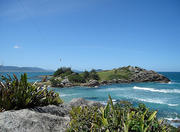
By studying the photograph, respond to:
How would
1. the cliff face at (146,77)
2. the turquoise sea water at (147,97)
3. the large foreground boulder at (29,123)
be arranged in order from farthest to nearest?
the cliff face at (146,77) → the turquoise sea water at (147,97) → the large foreground boulder at (29,123)

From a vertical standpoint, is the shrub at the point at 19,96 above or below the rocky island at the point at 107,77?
above

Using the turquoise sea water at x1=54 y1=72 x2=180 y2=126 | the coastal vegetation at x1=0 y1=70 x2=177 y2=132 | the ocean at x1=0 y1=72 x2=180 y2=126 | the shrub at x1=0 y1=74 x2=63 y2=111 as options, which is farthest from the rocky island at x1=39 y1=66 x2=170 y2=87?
the coastal vegetation at x1=0 y1=70 x2=177 y2=132

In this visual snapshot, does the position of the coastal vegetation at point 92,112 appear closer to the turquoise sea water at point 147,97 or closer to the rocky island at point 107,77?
the turquoise sea water at point 147,97

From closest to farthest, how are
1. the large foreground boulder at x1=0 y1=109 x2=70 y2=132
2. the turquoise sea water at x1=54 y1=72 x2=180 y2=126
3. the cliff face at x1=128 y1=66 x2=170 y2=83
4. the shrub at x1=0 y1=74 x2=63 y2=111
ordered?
1. the large foreground boulder at x1=0 y1=109 x2=70 y2=132
2. the shrub at x1=0 y1=74 x2=63 y2=111
3. the turquoise sea water at x1=54 y1=72 x2=180 y2=126
4. the cliff face at x1=128 y1=66 x2=170 y2=83

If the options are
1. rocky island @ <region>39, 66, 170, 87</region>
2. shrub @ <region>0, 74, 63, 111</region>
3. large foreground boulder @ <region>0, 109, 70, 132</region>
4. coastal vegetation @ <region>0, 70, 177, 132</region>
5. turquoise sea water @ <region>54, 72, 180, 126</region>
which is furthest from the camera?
rocky island @ <region>39, 66, 170, 87</region>

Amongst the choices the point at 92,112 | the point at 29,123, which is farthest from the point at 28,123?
the point at 92,112

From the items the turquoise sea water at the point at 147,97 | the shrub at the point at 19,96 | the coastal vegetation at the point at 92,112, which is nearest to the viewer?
the coastal vegetation at the point at 92,112

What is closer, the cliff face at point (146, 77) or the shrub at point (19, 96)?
the shrub at point (19, 96)

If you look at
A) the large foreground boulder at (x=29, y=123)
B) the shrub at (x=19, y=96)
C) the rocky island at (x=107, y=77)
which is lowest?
the rocky island at (x=107, y=77)

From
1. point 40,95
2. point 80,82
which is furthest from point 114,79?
point 40,95

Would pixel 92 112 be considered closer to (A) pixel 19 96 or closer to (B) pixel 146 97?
(A) pixel 19 96

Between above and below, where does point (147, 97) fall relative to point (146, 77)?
below

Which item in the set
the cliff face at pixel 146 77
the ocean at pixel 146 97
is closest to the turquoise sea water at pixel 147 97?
the ocean at pixel 146 97

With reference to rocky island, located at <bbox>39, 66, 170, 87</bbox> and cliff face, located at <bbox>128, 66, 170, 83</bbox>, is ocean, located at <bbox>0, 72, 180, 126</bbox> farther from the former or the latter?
cliff face, located at <bbox>128, 66, 170, 83</bbox>
